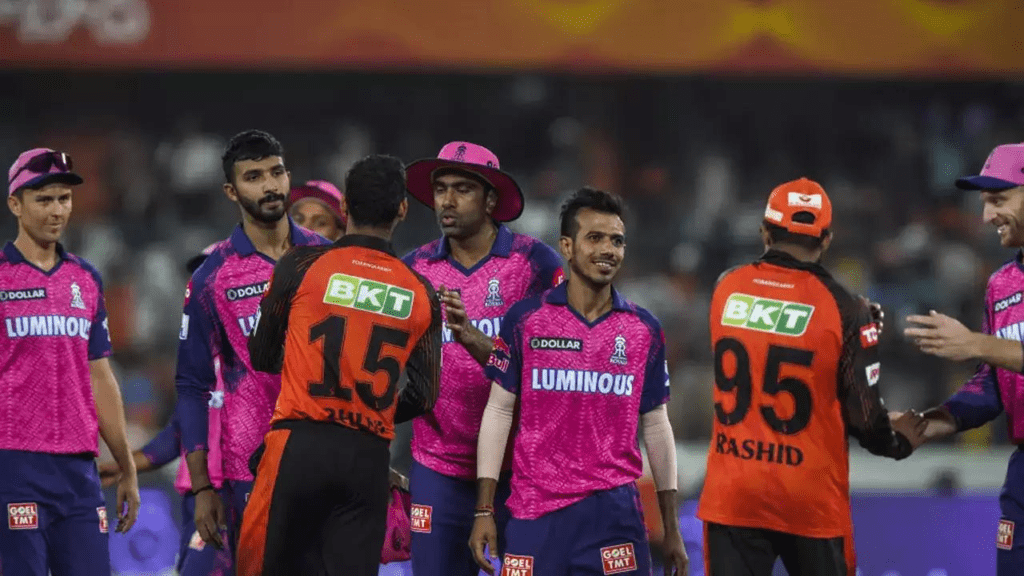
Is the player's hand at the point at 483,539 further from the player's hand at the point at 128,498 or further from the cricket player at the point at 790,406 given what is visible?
the player's hand at the point at 128,498

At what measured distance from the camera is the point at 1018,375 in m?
6.75

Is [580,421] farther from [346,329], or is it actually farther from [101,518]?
[101,518]

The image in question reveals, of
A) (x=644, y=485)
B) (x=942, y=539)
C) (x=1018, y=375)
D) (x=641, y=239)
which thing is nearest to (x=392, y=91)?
(x=641, y=239)

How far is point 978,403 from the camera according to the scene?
22.7ft

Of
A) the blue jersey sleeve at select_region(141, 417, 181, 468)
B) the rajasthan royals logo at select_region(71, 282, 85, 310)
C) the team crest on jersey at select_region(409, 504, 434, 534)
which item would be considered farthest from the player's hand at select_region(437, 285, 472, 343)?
the blue jersey sleeve at select_region(141, 417, 181, 468)

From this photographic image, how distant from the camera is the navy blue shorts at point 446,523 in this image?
23.2 ft

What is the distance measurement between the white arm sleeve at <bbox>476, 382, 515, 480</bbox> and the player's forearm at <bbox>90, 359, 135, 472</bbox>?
7.25 ft

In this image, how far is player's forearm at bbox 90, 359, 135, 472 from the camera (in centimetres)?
786

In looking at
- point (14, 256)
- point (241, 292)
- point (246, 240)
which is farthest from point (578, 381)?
point (14, 256)

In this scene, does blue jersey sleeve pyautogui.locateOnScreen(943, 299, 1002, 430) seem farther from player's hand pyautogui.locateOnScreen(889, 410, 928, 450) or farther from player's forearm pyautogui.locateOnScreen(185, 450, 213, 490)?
player's forearm pyautogui.locateOnScreen(185, 450, 213, 490)

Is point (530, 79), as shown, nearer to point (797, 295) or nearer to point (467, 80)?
point (467, 80)

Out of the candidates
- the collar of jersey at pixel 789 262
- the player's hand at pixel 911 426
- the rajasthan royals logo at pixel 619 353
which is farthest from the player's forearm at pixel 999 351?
the rajasthan royals logo at pixel 619 353

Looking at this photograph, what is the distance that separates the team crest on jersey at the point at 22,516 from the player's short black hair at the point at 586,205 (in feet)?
9.98

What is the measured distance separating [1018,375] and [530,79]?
11.4m
